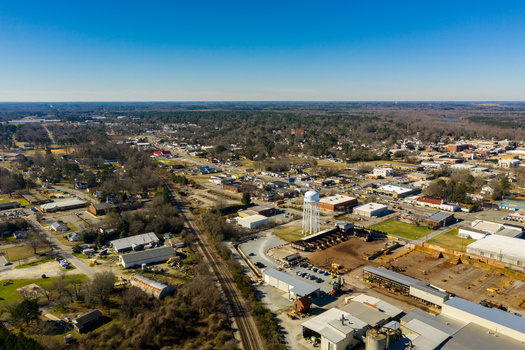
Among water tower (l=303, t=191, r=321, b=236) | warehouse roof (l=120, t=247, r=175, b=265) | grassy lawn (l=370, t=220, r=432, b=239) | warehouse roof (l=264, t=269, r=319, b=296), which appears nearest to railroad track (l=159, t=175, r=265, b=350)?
warehouse roof (l=264, t=269, r=319, b=296)

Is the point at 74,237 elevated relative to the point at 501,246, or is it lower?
lower

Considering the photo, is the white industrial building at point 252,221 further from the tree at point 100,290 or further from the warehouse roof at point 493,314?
the warehouse roof at point 493,314

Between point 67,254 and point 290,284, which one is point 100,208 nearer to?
point 67,254

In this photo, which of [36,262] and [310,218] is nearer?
[36,262]

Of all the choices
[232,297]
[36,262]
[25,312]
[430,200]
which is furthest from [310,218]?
[36,262]

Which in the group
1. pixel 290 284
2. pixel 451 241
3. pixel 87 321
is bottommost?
pixel 451 241

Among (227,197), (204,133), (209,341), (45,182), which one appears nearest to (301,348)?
(209,341)
